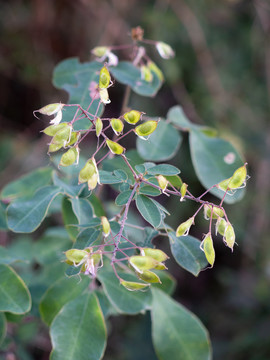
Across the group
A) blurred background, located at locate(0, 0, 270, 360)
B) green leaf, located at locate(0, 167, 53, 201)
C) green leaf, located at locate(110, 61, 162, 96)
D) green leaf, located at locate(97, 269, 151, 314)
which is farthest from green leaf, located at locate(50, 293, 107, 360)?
blurred background, located at locate(0, 0, 270, 360)

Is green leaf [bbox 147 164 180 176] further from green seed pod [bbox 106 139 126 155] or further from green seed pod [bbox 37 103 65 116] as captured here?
green seed pod [bbox 37 103 65 116]

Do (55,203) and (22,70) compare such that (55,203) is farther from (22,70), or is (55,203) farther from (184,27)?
(22,70)

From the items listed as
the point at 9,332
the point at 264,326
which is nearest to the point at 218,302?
the point at 264,326

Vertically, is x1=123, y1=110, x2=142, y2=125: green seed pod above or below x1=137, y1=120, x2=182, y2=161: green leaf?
above

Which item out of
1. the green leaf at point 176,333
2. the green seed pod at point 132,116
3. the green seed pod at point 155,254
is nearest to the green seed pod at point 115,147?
the green seed pod at point 132,116

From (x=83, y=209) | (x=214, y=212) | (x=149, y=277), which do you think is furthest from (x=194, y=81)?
(x=149, y=277)

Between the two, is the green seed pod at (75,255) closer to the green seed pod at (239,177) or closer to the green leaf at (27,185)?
the green seed pod at (239,177)
